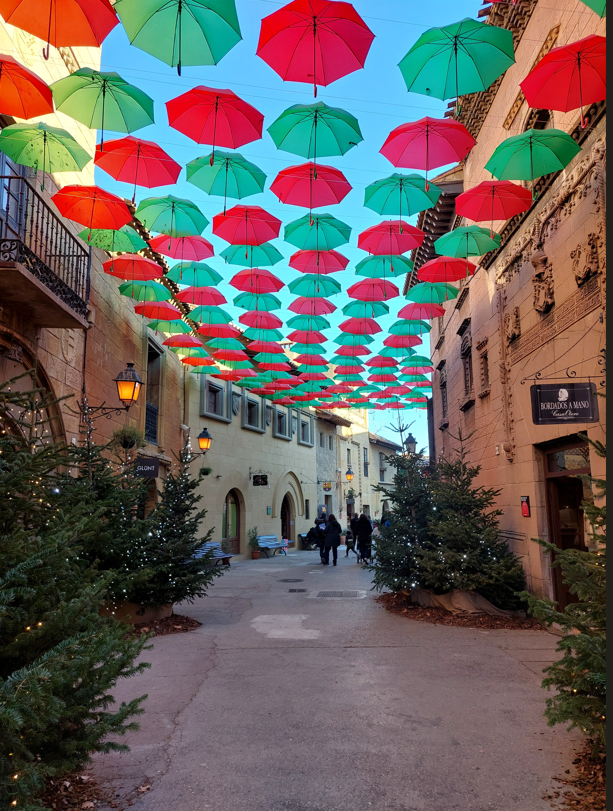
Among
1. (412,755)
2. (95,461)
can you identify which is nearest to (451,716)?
(412,755)

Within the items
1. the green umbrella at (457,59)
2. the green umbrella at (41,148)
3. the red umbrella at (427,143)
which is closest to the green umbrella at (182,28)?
the green umbrella at (41,148)

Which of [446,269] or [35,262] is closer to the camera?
[35,262]

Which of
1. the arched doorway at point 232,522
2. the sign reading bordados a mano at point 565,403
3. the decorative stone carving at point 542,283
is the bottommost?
the arched doorway at point 232,522

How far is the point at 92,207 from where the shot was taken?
29.1 ft

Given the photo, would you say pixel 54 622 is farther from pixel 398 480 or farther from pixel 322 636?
pixel 398 480

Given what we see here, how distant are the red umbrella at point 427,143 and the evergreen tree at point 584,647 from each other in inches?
209

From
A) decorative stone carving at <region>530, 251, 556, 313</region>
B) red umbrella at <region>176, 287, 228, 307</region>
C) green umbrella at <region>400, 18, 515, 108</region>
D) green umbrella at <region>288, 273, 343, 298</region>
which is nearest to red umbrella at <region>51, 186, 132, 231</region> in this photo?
red umbrella at <region>176, 287, 228, 307</region>

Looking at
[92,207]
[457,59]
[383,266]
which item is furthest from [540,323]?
[92,207]

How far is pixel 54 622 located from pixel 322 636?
5.82 metres

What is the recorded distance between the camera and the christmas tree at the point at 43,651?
230 cm

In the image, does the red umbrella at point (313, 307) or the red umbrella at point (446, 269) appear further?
the red umbrella at point (313, 307)

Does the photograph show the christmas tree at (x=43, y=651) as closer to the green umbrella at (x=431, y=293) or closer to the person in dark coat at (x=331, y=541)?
the green umbrella at (x=431, y=293)

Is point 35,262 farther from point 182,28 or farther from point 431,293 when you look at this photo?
point 431,293

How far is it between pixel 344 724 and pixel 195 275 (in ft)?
31.8
